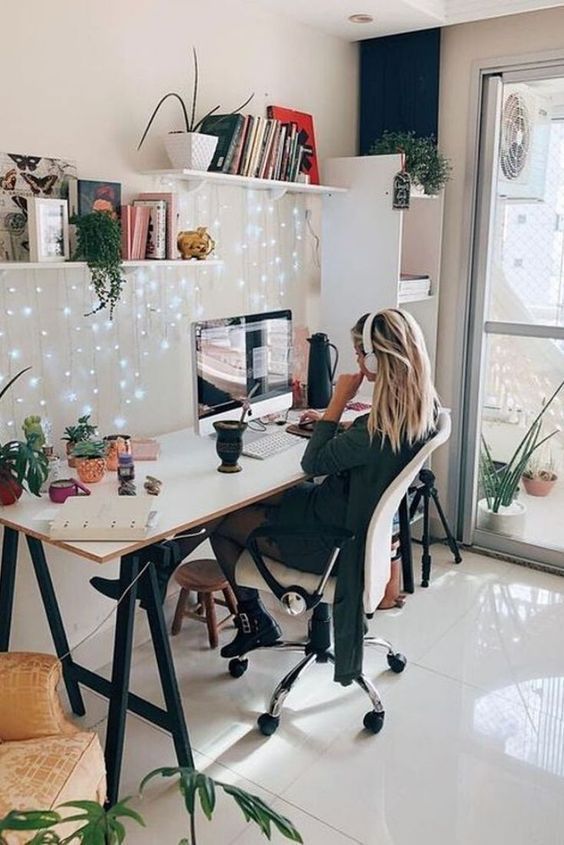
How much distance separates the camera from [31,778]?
4.78 ft

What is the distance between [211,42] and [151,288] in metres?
0.94

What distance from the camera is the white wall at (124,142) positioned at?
90.5 inches

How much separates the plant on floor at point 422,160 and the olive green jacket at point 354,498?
1.51 meters

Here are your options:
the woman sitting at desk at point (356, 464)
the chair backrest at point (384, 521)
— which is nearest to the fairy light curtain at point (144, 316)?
the woman sitting at desk at point (356, 464)

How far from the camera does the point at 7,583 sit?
7.27 feet

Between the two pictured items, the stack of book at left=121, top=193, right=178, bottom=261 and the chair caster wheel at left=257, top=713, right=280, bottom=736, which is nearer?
the chair caster wheel at left=257, top=713, right=280, bottom=736

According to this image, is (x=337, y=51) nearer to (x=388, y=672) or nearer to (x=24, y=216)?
(x=24, y=216)

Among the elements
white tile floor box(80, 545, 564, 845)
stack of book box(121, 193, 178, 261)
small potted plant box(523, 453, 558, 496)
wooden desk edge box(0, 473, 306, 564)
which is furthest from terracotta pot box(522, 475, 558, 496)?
stack of book box(121, 193, 178, 261)

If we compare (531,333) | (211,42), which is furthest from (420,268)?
(211,42)

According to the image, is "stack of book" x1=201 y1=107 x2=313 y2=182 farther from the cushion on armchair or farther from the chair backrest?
the cushion on armchair

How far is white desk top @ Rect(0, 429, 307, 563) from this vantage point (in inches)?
75.4

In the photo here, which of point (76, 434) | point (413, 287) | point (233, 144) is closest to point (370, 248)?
point (413, 287)

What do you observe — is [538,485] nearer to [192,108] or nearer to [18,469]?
[192,108]

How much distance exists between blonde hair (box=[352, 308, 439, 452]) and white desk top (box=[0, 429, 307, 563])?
0.38 metres
